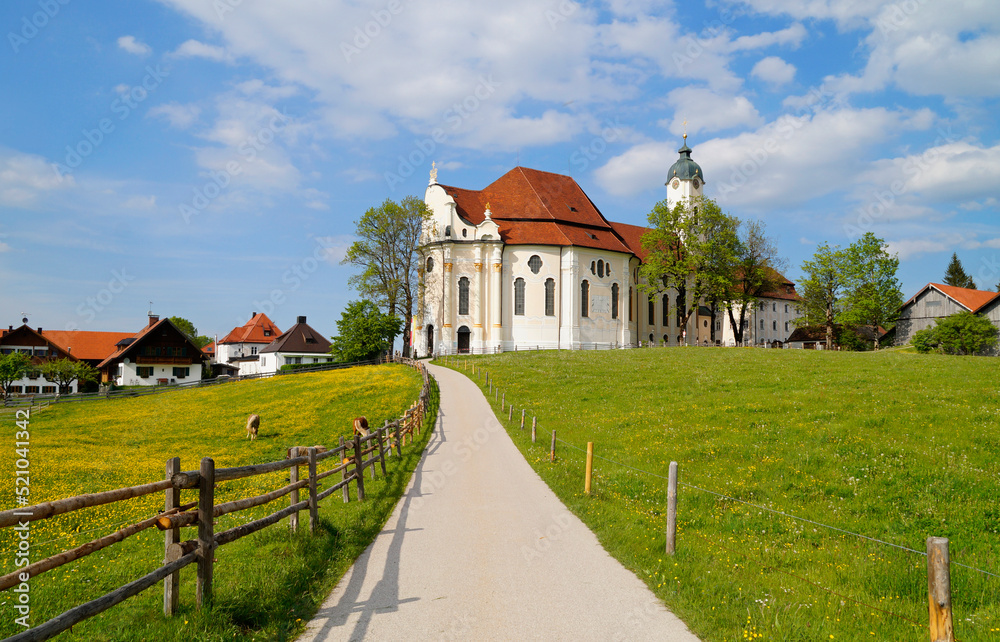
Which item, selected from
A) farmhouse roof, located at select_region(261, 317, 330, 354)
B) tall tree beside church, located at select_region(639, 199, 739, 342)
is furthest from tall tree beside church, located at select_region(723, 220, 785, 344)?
farmhouse roof, located at select_region(261, 317, 330, 354)

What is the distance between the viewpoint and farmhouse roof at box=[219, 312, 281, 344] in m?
96.9

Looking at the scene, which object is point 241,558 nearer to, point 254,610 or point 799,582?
point 254,610

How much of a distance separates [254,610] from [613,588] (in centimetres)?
408

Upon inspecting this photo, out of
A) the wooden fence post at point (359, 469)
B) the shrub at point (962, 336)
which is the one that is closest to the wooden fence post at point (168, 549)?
the wooden fence post at point (359, 469)

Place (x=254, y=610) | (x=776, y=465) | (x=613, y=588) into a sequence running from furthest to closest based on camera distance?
(x=776, y=465)
(x=613, y=588)
(x=254, y=610)

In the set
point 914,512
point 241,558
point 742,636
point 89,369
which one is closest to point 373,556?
point 241,558

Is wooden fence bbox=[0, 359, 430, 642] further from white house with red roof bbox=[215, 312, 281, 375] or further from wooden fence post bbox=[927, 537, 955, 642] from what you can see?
white house with red roof bbox=[215, 312, 281, 375]

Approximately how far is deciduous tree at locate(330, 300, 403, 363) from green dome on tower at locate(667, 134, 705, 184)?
136ft

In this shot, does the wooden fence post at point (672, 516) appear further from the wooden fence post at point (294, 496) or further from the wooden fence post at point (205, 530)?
the wooden fence post at point (205, 530)

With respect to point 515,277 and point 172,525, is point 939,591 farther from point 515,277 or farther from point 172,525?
point 515,277

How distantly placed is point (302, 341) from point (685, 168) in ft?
181

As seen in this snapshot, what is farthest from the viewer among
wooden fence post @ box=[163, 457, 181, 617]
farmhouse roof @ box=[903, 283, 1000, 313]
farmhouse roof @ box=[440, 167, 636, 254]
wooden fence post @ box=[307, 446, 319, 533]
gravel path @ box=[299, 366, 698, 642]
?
farmhouse roof @ box=[440, 167, 636, 254]

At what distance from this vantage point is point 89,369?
64.2 meters

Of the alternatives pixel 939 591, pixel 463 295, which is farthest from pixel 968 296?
pixel 939 591
